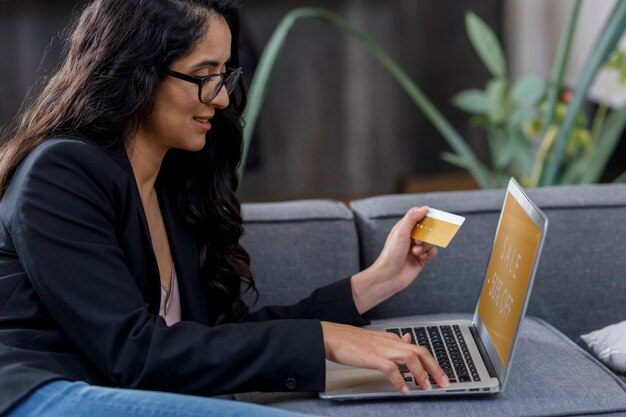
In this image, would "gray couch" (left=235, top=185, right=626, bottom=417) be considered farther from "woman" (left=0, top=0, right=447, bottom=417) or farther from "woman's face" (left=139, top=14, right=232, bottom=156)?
"woman's face" (left=139, top=14, right=232, bottom=156)

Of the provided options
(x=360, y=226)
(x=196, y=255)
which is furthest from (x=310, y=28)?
(x=196, y=255)

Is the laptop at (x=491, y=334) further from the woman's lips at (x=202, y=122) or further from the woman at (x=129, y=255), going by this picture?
the woman's lips at (x=202, y=122)

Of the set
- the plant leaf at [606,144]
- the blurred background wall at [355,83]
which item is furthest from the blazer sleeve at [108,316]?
the blurred background wall at [355,83]

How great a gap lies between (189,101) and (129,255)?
247mm

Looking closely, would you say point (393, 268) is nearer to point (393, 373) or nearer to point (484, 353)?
point (484, 353)

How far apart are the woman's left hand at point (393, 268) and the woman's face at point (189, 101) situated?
36 cm

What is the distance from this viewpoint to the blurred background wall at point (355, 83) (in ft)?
14.2

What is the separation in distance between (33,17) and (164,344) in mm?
3283

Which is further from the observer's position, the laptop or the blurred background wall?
the blurred background wall

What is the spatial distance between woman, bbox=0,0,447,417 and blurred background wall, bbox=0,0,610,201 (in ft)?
9.28

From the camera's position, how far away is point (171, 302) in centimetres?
164

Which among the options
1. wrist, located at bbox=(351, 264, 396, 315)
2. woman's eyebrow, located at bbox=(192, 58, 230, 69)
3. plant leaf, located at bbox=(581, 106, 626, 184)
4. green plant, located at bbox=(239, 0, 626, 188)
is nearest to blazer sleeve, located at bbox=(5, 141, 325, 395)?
woman's eyebrow, located at bbox=(192, 58, 230, 69)

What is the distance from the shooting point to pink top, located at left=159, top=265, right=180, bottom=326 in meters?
1.62

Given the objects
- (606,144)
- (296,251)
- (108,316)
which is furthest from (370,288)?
(606,144)
